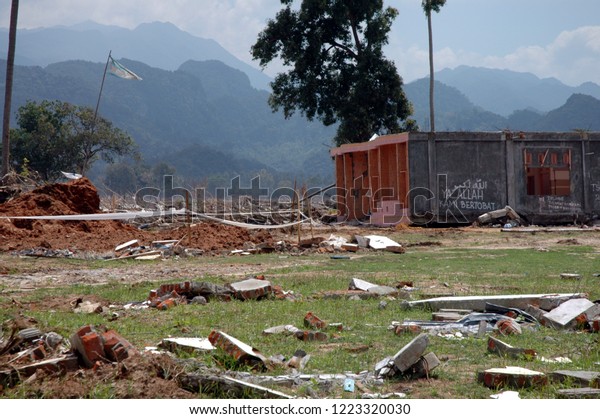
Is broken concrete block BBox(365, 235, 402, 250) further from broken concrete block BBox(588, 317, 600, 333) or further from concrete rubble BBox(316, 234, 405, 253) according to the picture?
broken concrete block BBox(588, 317, 600, 333)

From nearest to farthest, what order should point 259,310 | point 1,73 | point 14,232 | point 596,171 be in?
point 259,310, point 14,232, point 596,171, point 1,73

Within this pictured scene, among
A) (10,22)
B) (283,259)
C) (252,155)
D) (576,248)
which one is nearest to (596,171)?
(576,248)

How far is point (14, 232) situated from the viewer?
65.2 ft

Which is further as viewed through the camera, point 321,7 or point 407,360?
point 321,7

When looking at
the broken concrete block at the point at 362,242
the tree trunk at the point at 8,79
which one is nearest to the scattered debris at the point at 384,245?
the broken concrete block at the point at 362,242

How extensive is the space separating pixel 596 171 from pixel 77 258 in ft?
73.5

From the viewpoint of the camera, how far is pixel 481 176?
98.1 feet

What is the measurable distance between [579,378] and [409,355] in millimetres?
1165

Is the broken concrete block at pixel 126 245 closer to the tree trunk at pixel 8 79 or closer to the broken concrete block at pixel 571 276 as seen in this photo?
the broken concrete block at pixel 571 276

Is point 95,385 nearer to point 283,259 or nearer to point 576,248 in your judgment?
point 283,259

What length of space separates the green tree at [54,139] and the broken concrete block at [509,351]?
157 ft

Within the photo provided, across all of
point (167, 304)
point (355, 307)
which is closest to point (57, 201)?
point (167, 304)

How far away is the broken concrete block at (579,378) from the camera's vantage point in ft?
17.2

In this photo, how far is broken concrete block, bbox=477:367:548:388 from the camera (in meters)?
5.30
